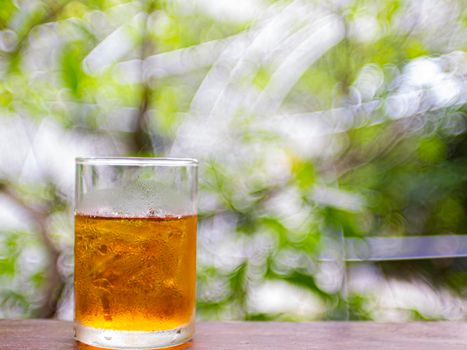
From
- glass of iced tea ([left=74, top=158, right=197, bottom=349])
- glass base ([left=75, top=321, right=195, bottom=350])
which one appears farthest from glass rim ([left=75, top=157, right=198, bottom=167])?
glass base ([left=75, top=321, right=195, bottom=350])

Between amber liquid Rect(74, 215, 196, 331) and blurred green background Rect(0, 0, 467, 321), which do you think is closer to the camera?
amber liquid Rect(74, 215, 196, 331)

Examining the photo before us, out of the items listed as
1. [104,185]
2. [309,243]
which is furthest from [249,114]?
[104,185]

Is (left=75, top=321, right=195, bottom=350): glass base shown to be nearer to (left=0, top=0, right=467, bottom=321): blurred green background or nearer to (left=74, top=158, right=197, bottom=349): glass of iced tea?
(left=74, top=158, right=197, bottom=349): glass of iced tea

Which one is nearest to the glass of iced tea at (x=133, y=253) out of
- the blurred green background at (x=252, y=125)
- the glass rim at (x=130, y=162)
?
the glass rim at (x=130, y=162)

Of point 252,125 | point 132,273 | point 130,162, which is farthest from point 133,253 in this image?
point 252,125

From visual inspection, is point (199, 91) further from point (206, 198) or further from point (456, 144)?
point (456, 144)

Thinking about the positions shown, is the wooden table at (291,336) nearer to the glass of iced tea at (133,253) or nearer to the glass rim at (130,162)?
the glass of iced tea at (133,253)

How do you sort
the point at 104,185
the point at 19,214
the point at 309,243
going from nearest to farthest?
the point at 104,185
the point at 309,243
the point at 19,214
